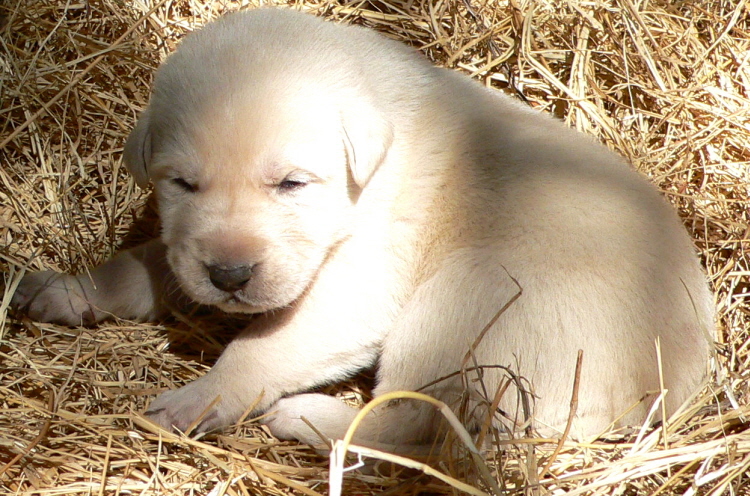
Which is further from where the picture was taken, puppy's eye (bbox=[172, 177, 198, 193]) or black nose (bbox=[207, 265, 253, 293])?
puppy's eye (bbox=[172, 177, 198, 193])

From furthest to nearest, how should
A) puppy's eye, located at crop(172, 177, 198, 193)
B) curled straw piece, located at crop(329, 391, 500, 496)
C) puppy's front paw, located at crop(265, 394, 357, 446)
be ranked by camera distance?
1. puppy's front paw, located at crop(265, 394, 357, 446)
2. puppy's eye, located at crop(172, 177, 198, 193)
3. curled straw piece, located at crop(329, 391, 500, 496)

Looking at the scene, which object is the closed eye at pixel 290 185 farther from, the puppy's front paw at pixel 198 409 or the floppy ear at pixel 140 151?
the puppy's front paw at pixel 198 409

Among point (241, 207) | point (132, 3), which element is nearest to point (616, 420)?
point (241, 207)

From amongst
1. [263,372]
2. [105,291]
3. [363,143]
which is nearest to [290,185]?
[363,143]

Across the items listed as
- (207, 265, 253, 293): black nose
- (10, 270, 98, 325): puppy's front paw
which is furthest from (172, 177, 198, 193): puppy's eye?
(10, 270, 98, 325): puppy's front paw

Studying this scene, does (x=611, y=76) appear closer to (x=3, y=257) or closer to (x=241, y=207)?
(x=241, y=207)

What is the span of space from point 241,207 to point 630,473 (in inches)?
69.3

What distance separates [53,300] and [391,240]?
1.80 m

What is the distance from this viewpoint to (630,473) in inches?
112

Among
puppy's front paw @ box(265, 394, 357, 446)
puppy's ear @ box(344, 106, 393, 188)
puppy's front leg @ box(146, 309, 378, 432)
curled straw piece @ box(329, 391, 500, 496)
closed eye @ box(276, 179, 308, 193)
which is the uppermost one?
puppy's ear @ box(344, 106, 393, 188)

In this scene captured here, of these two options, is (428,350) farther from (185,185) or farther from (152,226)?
(152,226)

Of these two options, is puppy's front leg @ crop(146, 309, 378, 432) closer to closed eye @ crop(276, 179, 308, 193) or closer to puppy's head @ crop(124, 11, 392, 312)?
puppy's head @ crop(124, 11, 392, 312)

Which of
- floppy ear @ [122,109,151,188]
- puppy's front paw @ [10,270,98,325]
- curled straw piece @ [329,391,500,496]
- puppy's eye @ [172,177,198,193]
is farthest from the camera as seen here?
puppy's front paw @ [10,270,98,325]

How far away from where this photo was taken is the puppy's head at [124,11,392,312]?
296 centimetres
